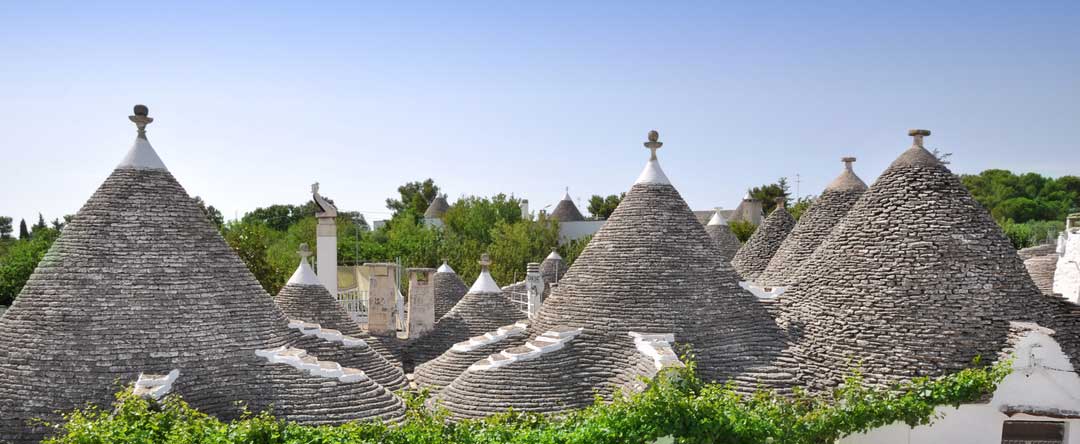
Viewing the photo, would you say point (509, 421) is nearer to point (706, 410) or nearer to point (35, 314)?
point (706, 410)

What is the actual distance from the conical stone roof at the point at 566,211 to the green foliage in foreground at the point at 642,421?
44101 millimetres

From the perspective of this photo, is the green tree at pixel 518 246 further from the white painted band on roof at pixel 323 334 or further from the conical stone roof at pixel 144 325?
the conical stone roof at pixel 144 325

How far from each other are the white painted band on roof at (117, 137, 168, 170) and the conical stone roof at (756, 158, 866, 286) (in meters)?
10.5

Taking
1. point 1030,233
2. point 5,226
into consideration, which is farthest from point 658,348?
point 5,226

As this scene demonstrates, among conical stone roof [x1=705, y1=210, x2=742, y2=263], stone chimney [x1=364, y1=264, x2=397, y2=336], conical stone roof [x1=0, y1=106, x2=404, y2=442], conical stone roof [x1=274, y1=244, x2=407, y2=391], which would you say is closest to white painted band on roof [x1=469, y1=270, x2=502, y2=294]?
stone chimney [x1=364, y1=264, x2=397, y2=336]

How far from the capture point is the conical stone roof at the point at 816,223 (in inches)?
543

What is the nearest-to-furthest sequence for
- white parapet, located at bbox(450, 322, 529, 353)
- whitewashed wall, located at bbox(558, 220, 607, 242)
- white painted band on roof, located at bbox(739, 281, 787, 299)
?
white painted band on roof, located at bbox(739, 281, 787, 299), white parapet, located at bbox(450, 322, 529, 353), whitewashed wall, located at bbox(558, 220, 607, 242)

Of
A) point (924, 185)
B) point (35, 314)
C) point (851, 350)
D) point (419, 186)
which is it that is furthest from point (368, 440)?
point (419, 186)

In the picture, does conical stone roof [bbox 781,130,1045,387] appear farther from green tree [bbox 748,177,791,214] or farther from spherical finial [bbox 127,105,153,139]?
green tree [bbox 748,177,791,214]

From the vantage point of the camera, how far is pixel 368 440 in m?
7.57

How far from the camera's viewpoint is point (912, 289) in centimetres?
961

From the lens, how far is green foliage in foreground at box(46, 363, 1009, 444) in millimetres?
7246

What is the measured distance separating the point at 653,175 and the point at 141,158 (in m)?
7.61

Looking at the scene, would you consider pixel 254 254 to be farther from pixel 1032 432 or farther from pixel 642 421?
pixel 1032 432
